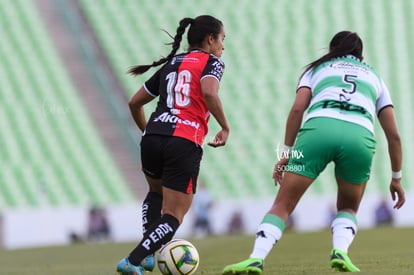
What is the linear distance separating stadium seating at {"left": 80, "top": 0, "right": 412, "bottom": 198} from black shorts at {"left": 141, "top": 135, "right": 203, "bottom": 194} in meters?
17.7

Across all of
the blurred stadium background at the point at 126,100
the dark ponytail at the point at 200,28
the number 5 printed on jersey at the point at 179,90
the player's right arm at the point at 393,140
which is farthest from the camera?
the blurred stadium background at the point at 126,100

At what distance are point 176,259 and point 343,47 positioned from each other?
6.11 feet

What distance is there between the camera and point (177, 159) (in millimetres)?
6031

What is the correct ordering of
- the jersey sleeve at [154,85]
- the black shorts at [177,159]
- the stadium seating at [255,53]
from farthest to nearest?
the stadium seating at [255,53], the jersey sleeve at [154,85], the black shorts at [177,159]

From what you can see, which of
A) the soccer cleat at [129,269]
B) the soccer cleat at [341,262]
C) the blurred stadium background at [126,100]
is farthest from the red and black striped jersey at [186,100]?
the blurred stadium background at [126,100]

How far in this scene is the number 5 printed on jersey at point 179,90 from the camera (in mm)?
6141

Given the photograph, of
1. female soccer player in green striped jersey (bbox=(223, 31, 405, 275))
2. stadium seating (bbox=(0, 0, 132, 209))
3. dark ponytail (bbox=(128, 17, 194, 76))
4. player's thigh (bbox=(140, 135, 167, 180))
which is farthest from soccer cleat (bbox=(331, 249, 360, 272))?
stadium seating (bbox=(0, 0, 132, 209))

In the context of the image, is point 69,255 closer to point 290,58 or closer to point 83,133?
point 83,133

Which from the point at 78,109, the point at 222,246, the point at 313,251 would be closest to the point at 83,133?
the point at 78,109

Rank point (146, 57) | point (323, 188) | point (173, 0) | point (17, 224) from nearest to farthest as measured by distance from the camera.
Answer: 1. point (17, 224)
2. point (323, 188)
3. point (146, 57)
4. point (173, 0)

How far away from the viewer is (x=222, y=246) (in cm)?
1354

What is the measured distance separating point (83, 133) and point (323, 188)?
6.77 metres

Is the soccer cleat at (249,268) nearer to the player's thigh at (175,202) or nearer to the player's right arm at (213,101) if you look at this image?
the player's thigh at (175,202)

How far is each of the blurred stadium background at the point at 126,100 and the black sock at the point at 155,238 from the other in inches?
596
